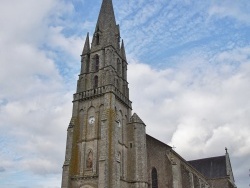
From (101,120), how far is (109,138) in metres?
2.25

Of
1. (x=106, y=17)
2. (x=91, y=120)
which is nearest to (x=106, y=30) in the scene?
(x=106, y=17)

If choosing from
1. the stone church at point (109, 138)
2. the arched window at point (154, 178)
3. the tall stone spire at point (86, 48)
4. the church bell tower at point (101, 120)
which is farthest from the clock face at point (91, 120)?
the tall stone spire at point (86, 48)

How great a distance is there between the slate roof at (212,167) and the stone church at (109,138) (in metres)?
14.5

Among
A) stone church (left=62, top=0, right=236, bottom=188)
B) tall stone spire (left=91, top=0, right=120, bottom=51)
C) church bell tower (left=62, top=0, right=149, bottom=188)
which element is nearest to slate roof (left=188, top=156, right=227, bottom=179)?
stone church (left=62, top=0, right=236, bottom=188)

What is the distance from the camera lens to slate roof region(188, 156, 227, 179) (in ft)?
175

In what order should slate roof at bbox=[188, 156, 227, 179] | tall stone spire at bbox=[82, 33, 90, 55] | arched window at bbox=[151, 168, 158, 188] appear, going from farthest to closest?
1. slate roof at bbox=[188, 156, 227, 179]
2. tall stone spire at bbox=[82, 33, 90, 55]
3. arched window at bbox=[151, 168, 158, 188]

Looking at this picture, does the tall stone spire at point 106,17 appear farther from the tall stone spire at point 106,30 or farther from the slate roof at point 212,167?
the slate roof at point 212,167

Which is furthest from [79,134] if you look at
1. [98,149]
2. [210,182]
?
[210,182]

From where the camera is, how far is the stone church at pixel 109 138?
3034 centimetres

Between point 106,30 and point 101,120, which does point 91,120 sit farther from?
point 106,30

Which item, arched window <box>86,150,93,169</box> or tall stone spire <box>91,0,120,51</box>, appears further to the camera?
tall stone spire <box>91,0,120,51</box>

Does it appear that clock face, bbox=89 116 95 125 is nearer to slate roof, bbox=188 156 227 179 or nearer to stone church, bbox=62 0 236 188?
stone church, bbox=62 0 236 188

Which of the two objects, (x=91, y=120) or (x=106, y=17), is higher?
(x=106, y=17)

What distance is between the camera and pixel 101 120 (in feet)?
103
